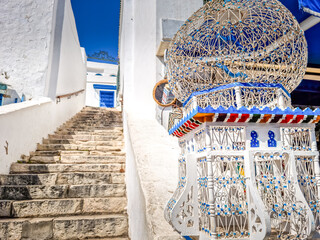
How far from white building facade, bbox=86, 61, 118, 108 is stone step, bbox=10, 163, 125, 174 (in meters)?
12.3

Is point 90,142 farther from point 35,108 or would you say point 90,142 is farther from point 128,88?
point 128,88

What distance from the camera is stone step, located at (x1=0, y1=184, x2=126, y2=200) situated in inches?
105

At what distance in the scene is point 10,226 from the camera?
2.27 metres

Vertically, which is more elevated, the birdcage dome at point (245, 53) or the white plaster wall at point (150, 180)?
the birdcage dome at point (245, 53)

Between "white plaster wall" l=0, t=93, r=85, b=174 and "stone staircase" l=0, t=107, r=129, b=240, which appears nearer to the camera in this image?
"stone staircase" l=0, t=107, r=129, b=240

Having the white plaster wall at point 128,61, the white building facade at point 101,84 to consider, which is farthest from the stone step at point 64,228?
the white building facade at point 101,84

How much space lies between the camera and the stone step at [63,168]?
10.2ft

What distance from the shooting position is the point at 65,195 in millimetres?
2756

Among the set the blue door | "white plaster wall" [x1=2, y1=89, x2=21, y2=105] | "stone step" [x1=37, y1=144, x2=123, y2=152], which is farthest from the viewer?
the blue door

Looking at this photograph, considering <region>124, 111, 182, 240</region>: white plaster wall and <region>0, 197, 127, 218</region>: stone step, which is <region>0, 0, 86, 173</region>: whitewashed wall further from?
<region>124, 111, 182, 240</region>: white plaster wall

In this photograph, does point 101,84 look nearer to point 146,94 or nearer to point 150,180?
point 146,94

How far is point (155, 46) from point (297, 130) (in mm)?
4317

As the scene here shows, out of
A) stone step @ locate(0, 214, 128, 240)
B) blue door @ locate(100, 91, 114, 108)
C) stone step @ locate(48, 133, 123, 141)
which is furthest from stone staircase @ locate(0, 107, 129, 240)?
blue door @ locate(100, 91, 114, 108)

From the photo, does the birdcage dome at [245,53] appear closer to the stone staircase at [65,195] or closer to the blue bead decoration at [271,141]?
the blue bead decoration at [271,141]
